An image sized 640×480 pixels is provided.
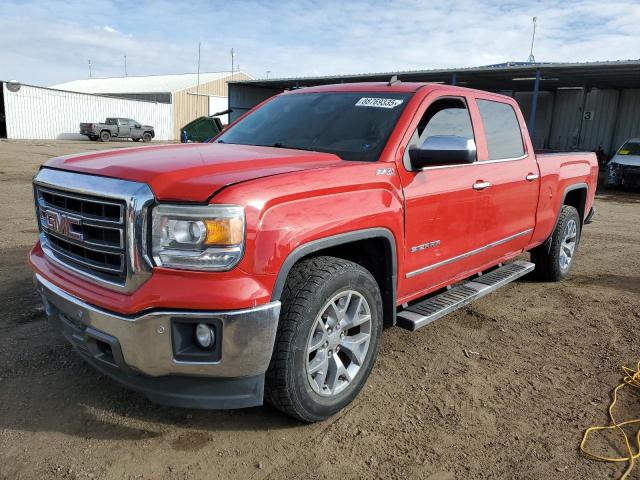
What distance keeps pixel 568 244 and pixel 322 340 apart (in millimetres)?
4309

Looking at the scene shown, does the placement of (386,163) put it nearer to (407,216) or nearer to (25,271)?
(407,216)

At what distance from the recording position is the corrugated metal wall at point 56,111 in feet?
118

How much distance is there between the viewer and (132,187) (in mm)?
2375

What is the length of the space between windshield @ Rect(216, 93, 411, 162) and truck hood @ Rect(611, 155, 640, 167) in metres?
15.4

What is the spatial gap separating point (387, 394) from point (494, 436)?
0.69 m

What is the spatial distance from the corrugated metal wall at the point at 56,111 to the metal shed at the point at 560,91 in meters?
17.5

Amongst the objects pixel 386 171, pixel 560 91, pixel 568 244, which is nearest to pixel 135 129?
pixel 560 91

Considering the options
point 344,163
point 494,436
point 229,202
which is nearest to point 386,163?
point 344,163

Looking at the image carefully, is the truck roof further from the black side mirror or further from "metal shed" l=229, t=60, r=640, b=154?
"metal shed" l=229, t=60, r=640, b=154

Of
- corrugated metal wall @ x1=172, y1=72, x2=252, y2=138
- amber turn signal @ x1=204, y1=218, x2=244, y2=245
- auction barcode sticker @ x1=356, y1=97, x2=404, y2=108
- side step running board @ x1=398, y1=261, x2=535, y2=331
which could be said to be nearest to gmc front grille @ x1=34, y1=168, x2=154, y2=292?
amber turn signal @ x1=204, y1=218, x2=244, y2=245

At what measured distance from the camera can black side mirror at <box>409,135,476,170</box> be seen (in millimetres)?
3137

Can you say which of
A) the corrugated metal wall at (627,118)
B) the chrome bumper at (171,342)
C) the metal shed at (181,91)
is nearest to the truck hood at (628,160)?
the corrugated metal wall at (627,118)

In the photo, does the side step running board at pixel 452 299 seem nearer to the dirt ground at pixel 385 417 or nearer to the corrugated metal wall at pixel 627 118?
the dirt ground at pixel 385 417

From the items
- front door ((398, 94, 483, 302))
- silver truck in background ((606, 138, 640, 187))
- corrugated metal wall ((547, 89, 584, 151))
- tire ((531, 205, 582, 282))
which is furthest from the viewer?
corrugated metal wall ((547, 89, 584, 151))
